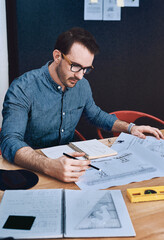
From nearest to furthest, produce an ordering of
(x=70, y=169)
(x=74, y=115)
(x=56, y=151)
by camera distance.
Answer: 1. (x=70, y=169)
2. (x=56, y=151)
3. (x=74, y=115)

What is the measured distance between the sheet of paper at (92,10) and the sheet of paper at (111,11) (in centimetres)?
6

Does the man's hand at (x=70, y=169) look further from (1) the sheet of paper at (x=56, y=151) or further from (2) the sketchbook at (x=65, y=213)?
(1) the sheet of paper at (x=56, y=151)

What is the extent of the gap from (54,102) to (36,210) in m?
0.98

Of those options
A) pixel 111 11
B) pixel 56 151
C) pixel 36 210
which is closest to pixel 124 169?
pixel 56 151

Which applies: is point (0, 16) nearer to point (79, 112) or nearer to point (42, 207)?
point (79, 112)

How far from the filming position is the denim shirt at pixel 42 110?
4.98ft

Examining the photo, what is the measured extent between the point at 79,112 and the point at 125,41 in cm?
150

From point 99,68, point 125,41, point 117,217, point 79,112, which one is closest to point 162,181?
point 117,217

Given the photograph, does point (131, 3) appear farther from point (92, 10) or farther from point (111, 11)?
point (92, 10)

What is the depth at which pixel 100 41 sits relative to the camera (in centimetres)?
299

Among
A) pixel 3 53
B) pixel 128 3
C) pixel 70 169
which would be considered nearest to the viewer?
pixel 70 169

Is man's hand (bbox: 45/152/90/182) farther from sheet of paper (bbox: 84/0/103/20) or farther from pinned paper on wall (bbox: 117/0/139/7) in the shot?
pinned paper on wall (bbox: 117/0/139/7)

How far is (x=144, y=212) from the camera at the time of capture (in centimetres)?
94

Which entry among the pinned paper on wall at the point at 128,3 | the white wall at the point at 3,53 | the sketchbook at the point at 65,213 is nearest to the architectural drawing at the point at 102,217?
the sketchbook at the point at 65,213
